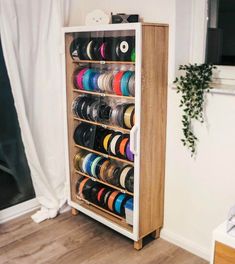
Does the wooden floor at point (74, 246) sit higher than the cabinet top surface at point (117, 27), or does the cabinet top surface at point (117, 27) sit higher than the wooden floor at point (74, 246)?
the cabinet top surface at point (117, 27)

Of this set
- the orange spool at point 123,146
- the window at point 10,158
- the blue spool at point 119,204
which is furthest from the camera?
the window at point 10,158

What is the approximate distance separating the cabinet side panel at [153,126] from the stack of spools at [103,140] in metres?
0.16

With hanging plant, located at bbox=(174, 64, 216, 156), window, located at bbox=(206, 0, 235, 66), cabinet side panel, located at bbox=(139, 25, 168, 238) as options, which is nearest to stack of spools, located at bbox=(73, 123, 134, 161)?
cabinet side panel, located at bbox=(139, 25, 168, 238)

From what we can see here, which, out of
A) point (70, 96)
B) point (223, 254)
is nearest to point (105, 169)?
point (70, 96)

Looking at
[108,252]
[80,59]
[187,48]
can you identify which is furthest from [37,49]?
[108,252]

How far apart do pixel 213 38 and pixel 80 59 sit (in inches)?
39.7

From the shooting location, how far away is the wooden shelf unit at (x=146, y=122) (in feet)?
7.19

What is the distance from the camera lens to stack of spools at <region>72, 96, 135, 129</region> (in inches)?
94.2

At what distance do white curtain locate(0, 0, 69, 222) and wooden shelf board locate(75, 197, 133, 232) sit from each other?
245 mm

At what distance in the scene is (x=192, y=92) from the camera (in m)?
2.18

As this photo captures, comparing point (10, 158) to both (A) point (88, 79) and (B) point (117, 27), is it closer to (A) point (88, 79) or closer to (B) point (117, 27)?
(A) point (88, 79)

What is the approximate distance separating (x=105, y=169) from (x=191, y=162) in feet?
2.24

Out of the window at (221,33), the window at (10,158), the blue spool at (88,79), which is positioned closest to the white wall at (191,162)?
the window at (221,33)

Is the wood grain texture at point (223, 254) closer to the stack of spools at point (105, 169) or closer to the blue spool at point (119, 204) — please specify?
the stack of spools at point (105, 169)
